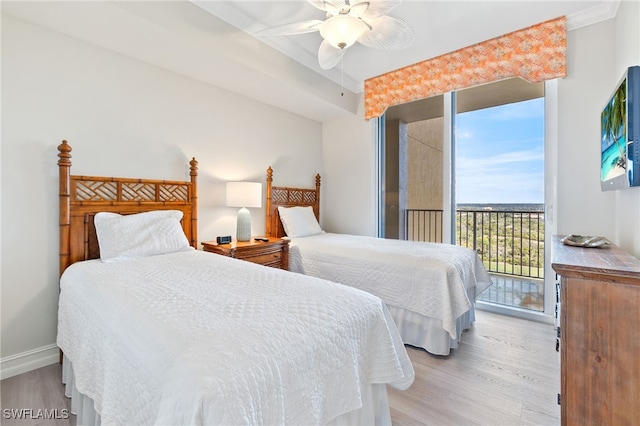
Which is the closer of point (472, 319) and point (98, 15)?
point (98, 15)

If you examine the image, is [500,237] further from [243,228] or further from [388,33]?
[243,228]

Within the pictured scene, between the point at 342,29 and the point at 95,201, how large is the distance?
7.25 ft

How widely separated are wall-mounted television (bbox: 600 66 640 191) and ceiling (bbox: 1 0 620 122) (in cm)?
123

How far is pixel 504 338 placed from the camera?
8.16 feet

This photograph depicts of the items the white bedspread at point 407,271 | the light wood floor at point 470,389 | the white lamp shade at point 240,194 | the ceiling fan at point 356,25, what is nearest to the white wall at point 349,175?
the white bedspread at point 407,271

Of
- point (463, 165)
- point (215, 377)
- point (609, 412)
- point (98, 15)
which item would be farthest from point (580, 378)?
point (98, 15)

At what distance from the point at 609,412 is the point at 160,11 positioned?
328 cm

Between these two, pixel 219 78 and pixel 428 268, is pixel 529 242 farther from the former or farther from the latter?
pixel 219 78

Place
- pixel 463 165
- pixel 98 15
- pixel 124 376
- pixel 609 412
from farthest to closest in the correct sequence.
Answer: pixel 463 165 < pixel 98 15 < pixel 609 412 < pixel 124 376

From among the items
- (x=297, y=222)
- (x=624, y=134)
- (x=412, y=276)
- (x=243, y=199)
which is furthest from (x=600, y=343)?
(x=297, y=222)

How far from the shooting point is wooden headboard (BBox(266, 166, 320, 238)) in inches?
142

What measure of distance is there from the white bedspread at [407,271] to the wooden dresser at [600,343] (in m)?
0.93

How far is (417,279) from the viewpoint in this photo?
2291mm

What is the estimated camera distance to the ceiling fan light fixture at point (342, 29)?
6.08ft
